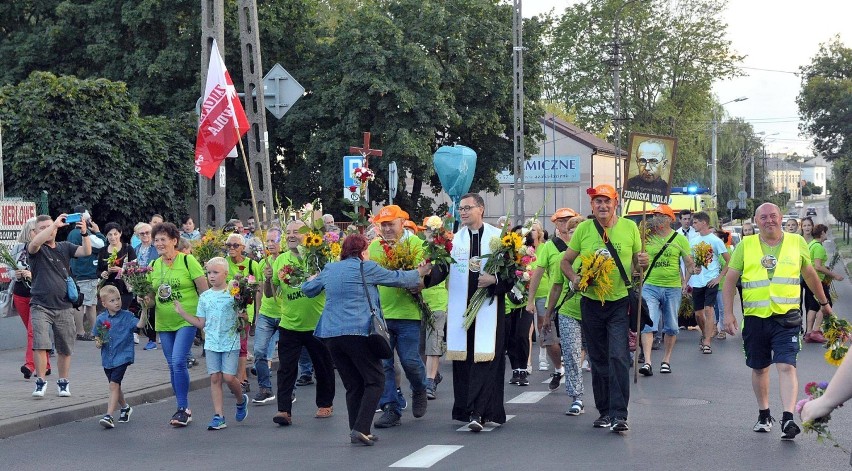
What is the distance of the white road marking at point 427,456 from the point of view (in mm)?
8281

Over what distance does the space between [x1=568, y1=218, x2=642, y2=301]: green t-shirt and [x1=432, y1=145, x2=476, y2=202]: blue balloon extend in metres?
5.39

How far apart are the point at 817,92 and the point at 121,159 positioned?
5748 cm

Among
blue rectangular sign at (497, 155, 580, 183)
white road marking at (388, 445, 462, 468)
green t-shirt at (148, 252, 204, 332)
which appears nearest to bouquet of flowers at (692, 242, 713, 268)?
green t-shirt at (148, 252, 204, 332)

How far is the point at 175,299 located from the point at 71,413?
1.57 metres

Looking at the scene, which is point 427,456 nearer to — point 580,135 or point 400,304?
point 400,304

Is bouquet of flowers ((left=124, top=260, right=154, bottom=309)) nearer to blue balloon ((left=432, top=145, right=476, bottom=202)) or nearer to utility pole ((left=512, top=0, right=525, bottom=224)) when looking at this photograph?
blue balloon ((left=432, top=145, right=476, bottom=202))

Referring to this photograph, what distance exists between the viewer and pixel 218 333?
1023cm

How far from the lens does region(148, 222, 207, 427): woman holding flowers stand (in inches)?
413

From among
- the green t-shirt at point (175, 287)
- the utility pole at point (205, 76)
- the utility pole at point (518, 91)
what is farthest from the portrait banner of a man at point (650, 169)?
the utility pole at point (518, 91)

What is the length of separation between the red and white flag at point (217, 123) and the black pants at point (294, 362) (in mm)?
7703

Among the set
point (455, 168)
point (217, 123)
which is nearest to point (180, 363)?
point (455, 168)

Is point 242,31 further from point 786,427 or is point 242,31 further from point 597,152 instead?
point 597,152

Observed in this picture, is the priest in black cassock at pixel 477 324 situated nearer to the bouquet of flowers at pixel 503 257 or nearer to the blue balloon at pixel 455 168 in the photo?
the bouquet of flowers at pixel 503 257

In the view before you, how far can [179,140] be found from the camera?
90.2ft
